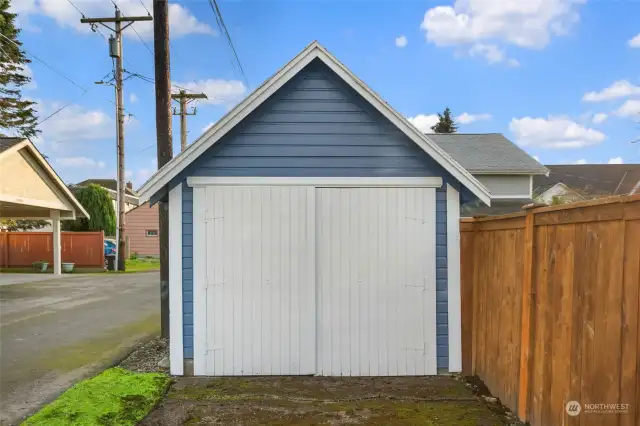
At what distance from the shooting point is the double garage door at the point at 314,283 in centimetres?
521

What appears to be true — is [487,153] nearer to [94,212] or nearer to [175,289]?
[175,289]

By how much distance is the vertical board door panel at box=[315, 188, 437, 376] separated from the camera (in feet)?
17.2

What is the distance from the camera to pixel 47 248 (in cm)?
2141

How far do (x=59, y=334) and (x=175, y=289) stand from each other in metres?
3.82

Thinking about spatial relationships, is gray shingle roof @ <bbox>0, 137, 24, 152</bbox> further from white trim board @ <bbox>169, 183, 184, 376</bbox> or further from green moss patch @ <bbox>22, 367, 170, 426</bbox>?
green moss patch @ <bbox>22, 367, 170, 426</bbox>

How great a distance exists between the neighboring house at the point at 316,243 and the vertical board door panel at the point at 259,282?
0.04 ft

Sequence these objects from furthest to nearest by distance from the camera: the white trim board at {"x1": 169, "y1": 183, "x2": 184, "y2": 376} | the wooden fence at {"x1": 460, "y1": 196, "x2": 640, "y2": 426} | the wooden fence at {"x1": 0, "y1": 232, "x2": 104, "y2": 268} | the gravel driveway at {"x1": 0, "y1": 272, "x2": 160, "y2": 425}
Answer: the wooden fence at {"x1": 0, "y1": 232, "x2": 104, "y2": 268} → the white trim board at {"x1": 169, "y1": 183, "x2": 184, "y2": 376} → the gravel driveway at {"x1": 0, "y1": 272, "x2": 160, "y2": 425} → the wooden fence at {"x1": 460, "y1": 196, "x2": 640, "y2": 426}

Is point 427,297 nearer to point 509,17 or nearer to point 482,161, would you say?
point 509,17

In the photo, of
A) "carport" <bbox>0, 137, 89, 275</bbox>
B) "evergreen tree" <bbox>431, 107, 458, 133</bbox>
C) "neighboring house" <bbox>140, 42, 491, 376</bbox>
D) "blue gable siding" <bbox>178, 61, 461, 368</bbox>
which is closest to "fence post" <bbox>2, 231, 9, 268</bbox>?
"carport" <bbox>0, 137, 89, 275</bbox>

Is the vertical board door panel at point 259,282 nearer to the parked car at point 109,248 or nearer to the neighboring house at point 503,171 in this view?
the neighboring house at point 503,171

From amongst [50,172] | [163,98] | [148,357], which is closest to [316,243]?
[148,357]

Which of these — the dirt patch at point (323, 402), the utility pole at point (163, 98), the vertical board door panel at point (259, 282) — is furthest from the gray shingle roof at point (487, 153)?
the dirt patch at point (323, 402)

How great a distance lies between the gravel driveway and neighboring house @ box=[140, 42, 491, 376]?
1.47m

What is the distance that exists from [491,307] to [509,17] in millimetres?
6024
